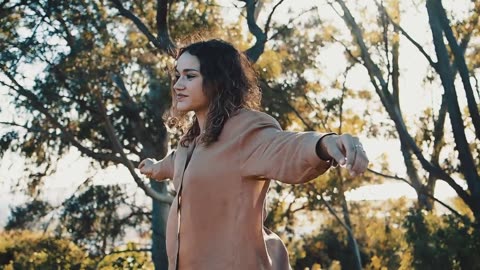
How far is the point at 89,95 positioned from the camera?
11.4 m

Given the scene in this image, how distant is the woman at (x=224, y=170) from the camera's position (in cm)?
245

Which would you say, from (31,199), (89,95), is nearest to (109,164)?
(31,199)

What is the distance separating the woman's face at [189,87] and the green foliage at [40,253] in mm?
9842

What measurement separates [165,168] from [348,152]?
1.25 metres

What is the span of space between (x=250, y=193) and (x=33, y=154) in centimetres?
1050

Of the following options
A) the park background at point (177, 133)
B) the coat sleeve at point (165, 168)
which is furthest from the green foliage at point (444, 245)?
the coat sleeve at point (165, 168)

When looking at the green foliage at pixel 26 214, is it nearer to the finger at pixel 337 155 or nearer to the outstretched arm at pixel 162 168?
the outstretched arm at pixel 162 168

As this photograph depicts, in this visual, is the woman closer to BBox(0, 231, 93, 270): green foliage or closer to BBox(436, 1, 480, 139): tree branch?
BBox(436, 1, 480, 139): tree branch

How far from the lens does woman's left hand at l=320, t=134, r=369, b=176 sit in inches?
76.8

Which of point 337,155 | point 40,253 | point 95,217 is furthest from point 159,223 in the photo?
point 337,155

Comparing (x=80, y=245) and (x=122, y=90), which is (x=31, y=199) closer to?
(x=80, y=245)

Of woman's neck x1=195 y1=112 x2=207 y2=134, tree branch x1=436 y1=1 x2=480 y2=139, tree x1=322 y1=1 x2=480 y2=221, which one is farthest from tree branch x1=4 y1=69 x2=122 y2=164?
woman's neck x1=195 y1=112 x2=207 y2=134

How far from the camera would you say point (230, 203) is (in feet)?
8.18

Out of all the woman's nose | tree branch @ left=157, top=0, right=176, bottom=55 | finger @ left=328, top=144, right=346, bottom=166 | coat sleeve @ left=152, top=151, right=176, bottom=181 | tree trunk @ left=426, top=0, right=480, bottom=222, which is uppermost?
A: tree branch @ left=157, top=0, right=176, bottom=55
